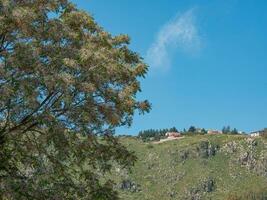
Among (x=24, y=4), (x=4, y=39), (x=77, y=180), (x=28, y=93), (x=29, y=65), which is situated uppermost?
(x=24, y=4)

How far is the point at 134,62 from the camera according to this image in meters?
27.0

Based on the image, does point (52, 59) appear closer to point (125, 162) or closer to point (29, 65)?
point (29, 65)

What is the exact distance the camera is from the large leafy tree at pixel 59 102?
72.1ft

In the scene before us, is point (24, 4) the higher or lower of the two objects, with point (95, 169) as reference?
higher

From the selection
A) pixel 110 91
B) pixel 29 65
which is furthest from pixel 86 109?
pixel 29 65

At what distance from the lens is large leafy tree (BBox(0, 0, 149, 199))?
22.0 m

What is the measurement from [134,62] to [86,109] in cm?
469

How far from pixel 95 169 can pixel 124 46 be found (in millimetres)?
5695

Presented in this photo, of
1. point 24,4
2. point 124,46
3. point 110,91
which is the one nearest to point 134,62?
point 124,46

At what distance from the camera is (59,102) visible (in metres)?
22.9

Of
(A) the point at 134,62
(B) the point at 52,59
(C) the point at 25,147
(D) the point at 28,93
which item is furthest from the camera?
(A) the point at 134,62

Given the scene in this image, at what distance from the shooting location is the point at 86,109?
23234mm

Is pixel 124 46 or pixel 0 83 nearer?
pixel 0 83

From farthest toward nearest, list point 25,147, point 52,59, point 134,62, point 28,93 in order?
point 134,62
point 25,147
point 52,59
point 28,93
